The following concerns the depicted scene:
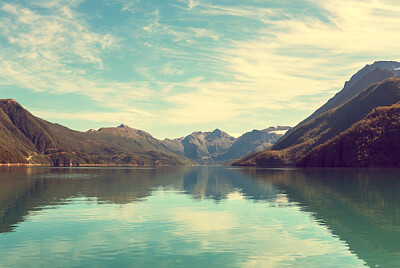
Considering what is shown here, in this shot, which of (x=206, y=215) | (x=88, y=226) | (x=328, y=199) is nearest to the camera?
→ (x=88, y=226)

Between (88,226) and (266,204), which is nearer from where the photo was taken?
(88,226)

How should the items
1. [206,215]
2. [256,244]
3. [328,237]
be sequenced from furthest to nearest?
1. [206,215]
2. [328,237]
3. [256,244]

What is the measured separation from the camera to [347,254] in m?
32.8

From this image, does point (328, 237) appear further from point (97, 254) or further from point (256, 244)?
point (97, 254)

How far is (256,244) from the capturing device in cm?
3653

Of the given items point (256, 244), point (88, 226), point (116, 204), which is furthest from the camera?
point (116, 204)

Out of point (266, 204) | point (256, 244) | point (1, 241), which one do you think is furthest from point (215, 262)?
point (266, 204)

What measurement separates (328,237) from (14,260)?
33465 mm

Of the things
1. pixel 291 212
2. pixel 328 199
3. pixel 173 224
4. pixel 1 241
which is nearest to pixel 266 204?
pixel 291 212

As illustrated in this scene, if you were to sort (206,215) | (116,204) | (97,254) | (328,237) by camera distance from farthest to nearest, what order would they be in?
(116,204)
(206,215)
(328,237)
(97,254)

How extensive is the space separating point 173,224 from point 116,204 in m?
26.0

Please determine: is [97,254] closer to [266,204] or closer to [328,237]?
[328,237]

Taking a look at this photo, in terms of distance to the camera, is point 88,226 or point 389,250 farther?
point 88,226

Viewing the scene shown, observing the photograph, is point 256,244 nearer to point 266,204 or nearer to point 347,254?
point 347,254
